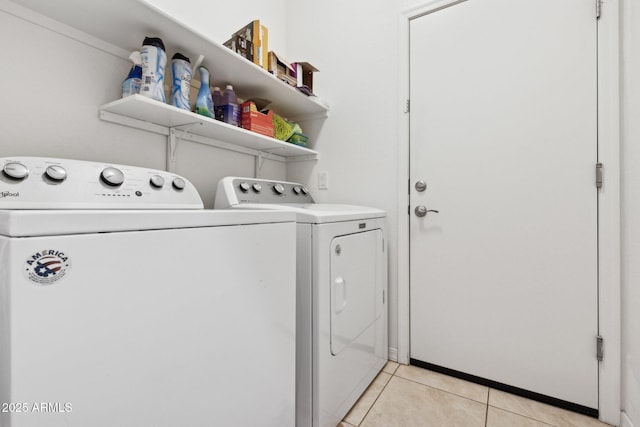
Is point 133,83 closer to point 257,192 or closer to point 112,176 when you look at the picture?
point 112,176

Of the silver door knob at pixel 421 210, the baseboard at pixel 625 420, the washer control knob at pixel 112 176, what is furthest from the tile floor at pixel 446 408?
the washer control knob at pixel 112 176

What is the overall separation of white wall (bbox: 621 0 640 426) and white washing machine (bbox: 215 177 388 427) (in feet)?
3.47

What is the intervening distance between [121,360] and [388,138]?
1697 mm

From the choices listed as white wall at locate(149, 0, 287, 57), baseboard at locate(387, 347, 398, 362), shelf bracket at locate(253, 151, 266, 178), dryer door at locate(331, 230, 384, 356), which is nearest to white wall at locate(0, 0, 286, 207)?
white wall at locate(149, 0, 287, 57)

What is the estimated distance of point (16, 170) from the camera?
2.64 ft

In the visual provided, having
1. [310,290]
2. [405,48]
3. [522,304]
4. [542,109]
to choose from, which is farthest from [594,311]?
[405,48]

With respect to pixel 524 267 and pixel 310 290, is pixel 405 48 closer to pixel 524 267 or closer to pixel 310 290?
pixel 524 267

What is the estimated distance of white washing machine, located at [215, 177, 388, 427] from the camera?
3.67ft

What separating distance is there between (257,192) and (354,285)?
74 cm

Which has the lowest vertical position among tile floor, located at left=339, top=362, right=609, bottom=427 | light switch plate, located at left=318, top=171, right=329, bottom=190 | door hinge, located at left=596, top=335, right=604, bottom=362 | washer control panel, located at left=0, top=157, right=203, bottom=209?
tile floor, located at left=339, top=362, right=609, bottom=427

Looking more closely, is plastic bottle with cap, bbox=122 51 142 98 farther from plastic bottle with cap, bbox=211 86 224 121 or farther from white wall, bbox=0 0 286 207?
plastic bottle with cap, bbox=211 86 224 121

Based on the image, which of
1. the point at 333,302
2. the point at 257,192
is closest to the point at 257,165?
the point at 257,192

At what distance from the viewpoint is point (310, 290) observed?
1.13 metres

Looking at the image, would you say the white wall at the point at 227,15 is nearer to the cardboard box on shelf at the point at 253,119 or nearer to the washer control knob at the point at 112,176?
the cardboard box on shelf at the point at 253,119
